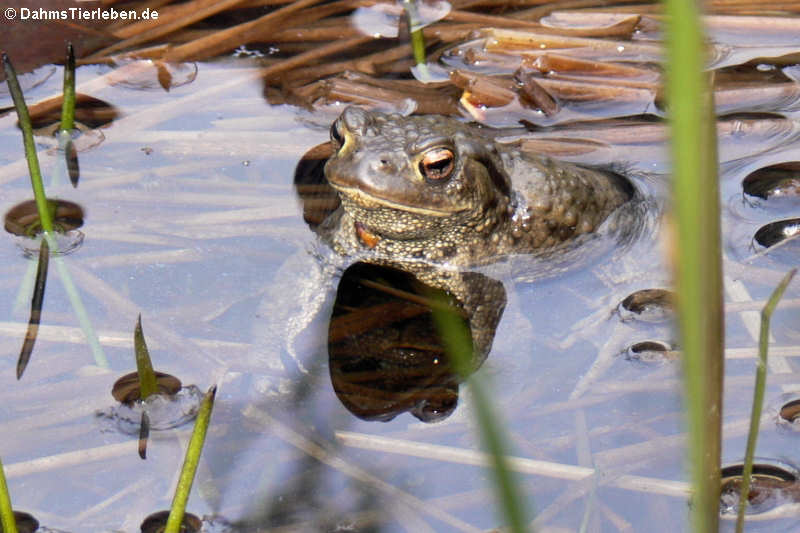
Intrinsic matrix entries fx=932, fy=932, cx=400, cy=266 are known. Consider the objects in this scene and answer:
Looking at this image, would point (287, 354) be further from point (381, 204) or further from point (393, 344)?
point (381, 204)

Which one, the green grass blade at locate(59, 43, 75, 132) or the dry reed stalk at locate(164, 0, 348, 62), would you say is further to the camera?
the dry reed stalk at locate(164, 0, 348, 62)

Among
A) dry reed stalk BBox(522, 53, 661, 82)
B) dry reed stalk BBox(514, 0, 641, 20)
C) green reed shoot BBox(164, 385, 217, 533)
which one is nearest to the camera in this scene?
green reed shoot BBox(164, 385, 217, 533)

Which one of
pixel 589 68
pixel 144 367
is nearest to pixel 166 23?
pixel 589 68

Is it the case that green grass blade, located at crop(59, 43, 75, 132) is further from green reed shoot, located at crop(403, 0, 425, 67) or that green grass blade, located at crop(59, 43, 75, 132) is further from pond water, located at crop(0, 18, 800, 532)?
green reed shoot, located at crop(403, 0, 425, 67)

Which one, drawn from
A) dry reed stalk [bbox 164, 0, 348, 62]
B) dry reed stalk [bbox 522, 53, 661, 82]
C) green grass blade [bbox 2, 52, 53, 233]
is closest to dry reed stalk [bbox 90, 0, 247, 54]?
dry reed stalk [bbox 164, 0, 348, 62]

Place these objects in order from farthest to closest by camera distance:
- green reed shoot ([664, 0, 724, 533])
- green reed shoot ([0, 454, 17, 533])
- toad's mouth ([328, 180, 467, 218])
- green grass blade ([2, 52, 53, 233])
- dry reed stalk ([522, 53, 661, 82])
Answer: dry reed stalk ([522, 53, 661, 82])
toad's mouth ([328, 180, 467, 218])
green grass blade ([2, 52, 53, 233])
green reed shoot ([0, 454, 17, 533])
green reed shoot ([664, 0, 724, 533])

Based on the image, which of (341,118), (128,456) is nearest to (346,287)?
(341,118)
